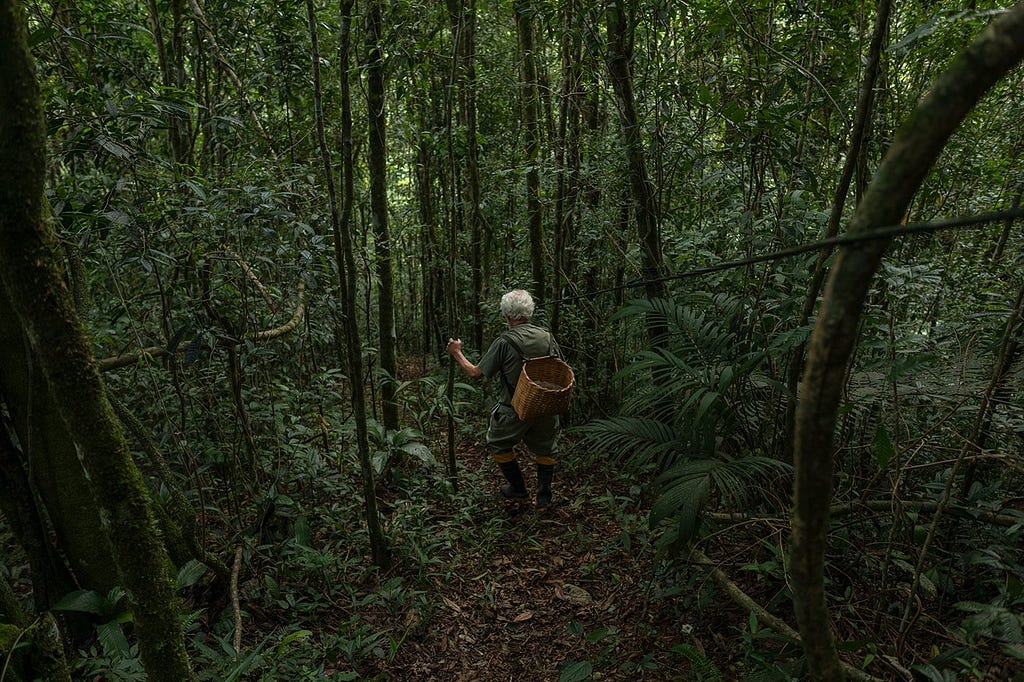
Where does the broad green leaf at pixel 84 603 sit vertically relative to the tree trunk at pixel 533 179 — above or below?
below

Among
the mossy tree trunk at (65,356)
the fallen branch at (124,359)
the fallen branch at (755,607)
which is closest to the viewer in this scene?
the mossy tree trunk at (65,356)

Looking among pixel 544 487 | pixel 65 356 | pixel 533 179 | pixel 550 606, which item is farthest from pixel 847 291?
pixel 533 179

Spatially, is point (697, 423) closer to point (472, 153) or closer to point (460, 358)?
point (460, 358)

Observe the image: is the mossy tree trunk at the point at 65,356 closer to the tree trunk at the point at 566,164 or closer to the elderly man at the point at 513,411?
the elderly man at the point at 513,411

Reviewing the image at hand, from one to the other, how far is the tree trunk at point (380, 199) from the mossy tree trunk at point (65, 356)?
313 centimetres

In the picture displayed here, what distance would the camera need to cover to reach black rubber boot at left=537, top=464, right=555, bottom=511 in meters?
4.88

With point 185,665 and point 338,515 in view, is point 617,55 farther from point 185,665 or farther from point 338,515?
point 185,665

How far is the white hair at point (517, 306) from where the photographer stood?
4898 millimetres

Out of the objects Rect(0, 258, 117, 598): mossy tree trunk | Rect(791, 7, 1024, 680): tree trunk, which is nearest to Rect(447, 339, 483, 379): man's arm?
Rect(0, 258, 117, 598): mossy tree trunk

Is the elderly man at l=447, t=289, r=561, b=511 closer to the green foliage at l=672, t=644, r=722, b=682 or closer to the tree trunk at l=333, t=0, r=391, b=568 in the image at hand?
the tree trunk at l=333, t=0, r=391, b=568

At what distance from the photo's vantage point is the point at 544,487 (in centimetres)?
491

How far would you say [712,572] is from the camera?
320 cm

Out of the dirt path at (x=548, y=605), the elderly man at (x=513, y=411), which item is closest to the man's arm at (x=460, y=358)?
the elderly man at (x=513, y=411)

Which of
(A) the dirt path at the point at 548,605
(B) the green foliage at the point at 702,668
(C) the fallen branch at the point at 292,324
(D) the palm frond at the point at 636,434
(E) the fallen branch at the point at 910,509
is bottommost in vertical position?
(A) the dirt path at the point at 548,605
